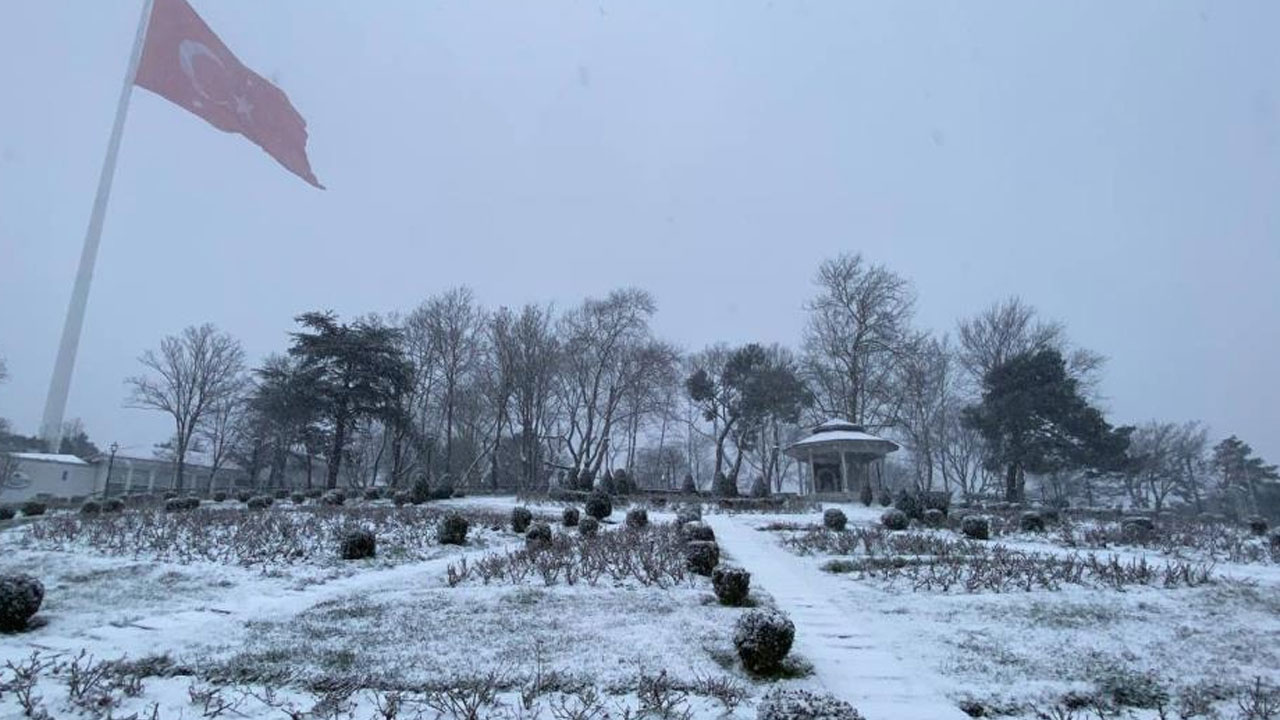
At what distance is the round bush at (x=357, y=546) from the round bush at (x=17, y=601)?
5151mm

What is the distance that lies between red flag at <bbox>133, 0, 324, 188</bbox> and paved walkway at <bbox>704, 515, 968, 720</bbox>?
11.7 meters

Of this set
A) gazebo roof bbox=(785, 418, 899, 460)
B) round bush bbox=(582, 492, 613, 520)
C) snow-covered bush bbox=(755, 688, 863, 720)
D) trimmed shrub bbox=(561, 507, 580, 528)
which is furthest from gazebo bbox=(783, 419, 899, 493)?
snow-covered bush bbox=(755, 688, 863, 720)

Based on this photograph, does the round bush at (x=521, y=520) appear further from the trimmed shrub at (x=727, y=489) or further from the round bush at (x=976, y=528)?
the trimmed shrub at (x=727, y=489)

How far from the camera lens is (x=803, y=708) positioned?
13.1 feet

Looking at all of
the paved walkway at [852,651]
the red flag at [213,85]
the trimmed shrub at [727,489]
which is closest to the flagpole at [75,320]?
the red flag at [213,85]

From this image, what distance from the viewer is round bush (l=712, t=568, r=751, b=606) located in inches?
327

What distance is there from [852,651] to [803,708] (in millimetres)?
3084

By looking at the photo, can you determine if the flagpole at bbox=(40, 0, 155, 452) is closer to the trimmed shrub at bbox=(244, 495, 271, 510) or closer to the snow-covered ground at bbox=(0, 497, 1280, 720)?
the snow-covered ground at bbox=(0, 497, 1280, 720)

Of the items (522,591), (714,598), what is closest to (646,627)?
(714,598)

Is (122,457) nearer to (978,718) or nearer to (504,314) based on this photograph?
(504,314)

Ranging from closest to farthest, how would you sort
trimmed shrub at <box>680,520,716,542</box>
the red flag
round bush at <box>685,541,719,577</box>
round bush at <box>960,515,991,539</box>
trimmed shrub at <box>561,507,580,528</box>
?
round bush at <box>685,541,719,577</box>, the red flag, trimmed shrub at <box>680,520,716,542</box>, round bush at <box>960,515,991,539</box>, trimmed shrub at <box>561,507,580,528</box>

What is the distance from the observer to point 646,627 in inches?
284

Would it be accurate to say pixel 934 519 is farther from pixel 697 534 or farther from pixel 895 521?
pixel 697 534

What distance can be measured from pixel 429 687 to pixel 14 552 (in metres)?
13.5
